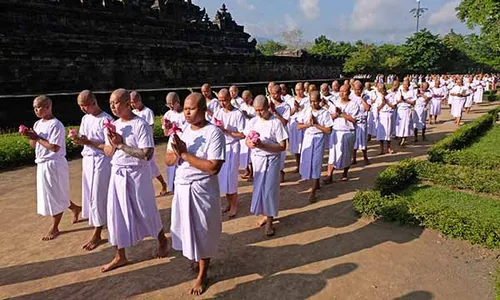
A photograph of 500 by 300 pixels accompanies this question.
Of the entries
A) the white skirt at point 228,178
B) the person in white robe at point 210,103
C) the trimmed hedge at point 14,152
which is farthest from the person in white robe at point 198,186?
the trimmed hedge at point 14,152

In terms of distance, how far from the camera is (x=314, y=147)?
7.15 metres

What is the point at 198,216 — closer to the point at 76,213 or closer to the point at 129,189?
the point at 129,189

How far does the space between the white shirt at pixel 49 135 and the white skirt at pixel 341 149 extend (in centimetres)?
541

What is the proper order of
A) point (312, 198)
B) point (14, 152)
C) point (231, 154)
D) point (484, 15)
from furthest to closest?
point (484, 15), point (14, 152), point (312, 198), point (231, 154)

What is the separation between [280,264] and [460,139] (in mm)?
9000

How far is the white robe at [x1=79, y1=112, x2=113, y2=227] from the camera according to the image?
5.12 m

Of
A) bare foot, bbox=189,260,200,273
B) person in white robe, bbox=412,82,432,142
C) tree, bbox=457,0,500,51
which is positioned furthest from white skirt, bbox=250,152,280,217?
tree, bbox=457,0,500,51

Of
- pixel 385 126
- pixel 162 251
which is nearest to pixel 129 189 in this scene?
pixel 162 251

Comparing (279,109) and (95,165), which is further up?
(279,109)

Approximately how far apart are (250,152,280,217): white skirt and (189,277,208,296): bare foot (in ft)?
5.28

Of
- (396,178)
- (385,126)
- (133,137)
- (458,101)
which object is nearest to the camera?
(133,137)

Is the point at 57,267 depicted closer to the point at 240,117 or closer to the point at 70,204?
the point at 70,204

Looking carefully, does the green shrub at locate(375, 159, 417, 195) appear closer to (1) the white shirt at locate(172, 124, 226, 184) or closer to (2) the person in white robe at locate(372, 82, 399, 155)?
(2) the person in white robe at locate(372, 82, 399, 155)

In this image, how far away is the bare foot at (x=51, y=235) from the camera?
18.2ft
